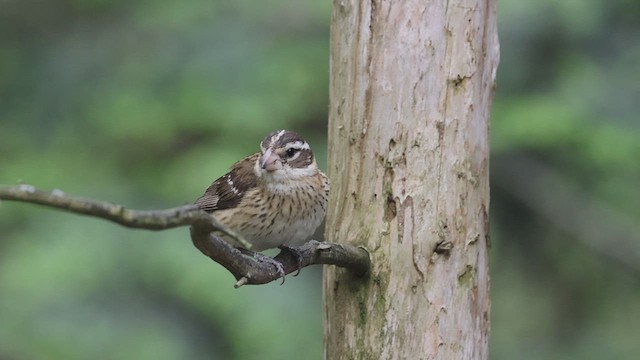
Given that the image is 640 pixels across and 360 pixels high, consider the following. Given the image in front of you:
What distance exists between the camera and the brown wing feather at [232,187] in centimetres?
536

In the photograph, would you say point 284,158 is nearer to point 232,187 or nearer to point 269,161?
point 269,161

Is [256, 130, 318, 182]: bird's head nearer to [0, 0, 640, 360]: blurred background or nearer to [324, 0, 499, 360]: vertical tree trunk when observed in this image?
[324, 0, 499, 360]: vertical tree trunk

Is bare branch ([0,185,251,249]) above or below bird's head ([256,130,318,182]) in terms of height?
below

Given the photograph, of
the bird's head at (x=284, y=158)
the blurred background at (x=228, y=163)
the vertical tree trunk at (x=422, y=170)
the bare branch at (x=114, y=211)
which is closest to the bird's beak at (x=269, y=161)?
the bird's head at (x=284, y=158)

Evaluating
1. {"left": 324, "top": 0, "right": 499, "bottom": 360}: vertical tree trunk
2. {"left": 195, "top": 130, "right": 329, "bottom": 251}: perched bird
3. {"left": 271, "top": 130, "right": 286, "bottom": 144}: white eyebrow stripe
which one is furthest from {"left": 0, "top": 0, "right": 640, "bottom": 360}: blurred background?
{"left": 324, "top": 0, "right": 499, "bottom": 360}: vertical tree trunk

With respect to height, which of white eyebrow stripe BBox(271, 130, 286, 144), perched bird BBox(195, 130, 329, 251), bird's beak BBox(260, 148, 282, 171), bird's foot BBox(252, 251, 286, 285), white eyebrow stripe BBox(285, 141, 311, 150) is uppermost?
white eyebrow stripe BBox(271, 130, 286, 144)

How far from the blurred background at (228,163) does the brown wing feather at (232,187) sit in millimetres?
2304

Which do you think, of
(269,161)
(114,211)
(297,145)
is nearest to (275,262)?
(269,161)

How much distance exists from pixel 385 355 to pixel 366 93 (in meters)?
1.07

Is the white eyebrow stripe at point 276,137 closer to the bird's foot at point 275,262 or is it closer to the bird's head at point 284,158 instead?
the bird's head at point 284,158

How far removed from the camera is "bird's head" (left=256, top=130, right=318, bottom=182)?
5043 mm

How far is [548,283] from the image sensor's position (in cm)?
925

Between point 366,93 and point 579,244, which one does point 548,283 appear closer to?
point 579,244

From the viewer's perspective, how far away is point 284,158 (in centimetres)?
511
